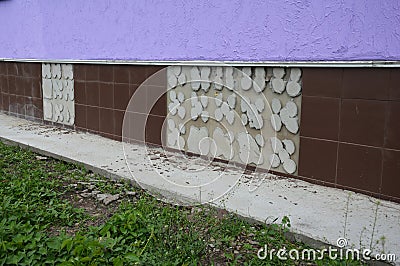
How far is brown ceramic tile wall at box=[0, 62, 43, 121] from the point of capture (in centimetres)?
646

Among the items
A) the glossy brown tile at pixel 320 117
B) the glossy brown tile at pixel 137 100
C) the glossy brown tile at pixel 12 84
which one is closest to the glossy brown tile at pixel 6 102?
the glossy brown tile at pixel 12 84

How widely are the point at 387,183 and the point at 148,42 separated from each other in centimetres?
282

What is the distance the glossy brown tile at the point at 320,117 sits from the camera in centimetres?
320

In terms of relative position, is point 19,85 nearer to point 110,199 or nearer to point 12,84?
point 12,84

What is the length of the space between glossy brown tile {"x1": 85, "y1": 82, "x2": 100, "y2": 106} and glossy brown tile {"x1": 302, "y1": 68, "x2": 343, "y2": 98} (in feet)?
9.47

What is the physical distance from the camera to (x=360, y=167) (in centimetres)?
308

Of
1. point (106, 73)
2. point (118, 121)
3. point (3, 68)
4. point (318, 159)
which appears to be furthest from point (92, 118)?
point (318, 159)

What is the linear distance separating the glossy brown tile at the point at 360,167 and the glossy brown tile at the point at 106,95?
2907 mm

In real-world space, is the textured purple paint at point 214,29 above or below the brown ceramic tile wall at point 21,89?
above

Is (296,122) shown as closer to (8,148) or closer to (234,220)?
(234,220)

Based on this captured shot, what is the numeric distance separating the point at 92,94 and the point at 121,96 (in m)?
0.64

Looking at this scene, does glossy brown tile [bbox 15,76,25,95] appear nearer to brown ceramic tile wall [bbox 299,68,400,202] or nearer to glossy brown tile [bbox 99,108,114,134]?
glossy brown tile [bbox 99,108,114,134]

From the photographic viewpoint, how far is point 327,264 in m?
2.19

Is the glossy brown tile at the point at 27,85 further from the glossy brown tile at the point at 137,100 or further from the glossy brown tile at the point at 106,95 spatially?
the glossy brown tile at the point at 137,100
